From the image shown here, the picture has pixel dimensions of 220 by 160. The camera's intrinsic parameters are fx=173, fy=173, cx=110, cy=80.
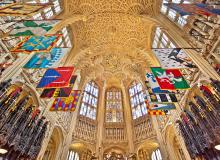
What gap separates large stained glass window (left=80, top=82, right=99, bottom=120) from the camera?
913 inches

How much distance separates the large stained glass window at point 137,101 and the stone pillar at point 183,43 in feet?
31.4

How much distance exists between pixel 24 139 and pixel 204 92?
41.0 ft

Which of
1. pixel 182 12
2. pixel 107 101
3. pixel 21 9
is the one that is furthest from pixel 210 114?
pixel 107 101

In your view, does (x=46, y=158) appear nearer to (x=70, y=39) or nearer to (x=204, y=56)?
(x=70, y=39)

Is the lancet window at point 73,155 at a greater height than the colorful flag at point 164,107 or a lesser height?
lesser

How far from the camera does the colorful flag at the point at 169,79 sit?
1041 cm

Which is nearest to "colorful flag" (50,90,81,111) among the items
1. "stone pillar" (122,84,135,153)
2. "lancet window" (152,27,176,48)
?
"stone pillar" (122,84,135,153)

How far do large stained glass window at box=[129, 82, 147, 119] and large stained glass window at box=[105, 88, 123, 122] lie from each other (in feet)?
6.17

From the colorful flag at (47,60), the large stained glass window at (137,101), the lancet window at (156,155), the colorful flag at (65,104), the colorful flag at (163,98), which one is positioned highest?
the large stained glass window at (137,101)

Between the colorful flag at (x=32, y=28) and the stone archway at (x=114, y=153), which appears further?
the stone archway at (x=114, y=153)

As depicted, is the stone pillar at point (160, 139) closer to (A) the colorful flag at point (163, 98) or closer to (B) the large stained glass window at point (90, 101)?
(A) the colorful flag at point (163, 98)

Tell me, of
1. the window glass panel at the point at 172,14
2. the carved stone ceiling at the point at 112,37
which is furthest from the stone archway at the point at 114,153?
the window glass panel at the point at 172,14

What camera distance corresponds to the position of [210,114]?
11.0 m

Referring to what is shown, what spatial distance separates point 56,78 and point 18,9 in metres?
4.69
